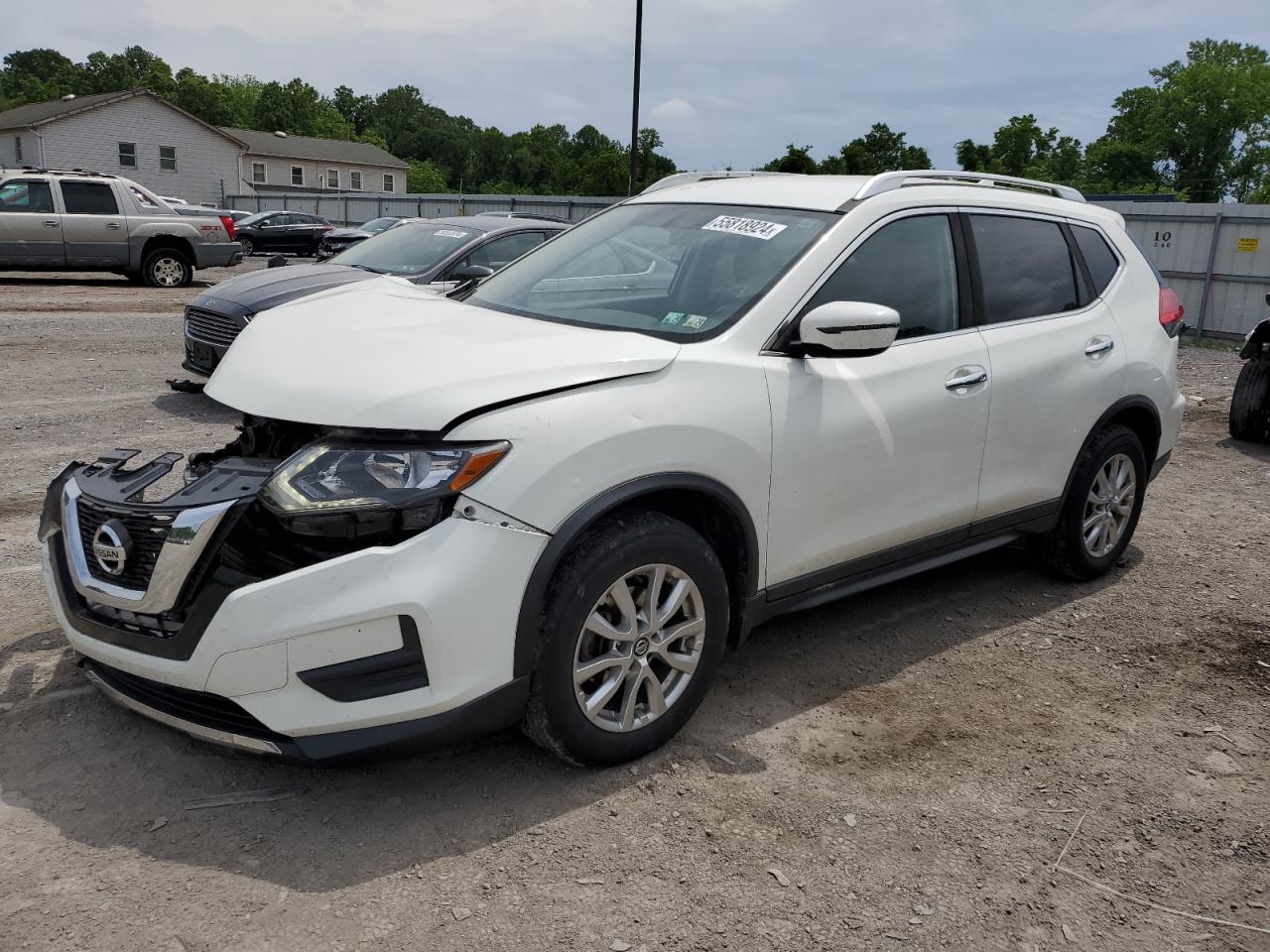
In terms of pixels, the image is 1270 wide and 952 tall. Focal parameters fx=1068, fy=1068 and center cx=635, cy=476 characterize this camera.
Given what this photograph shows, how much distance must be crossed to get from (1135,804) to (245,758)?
281 centimetres

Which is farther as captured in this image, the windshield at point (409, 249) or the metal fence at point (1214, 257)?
the metal fence at point (1214, 257)

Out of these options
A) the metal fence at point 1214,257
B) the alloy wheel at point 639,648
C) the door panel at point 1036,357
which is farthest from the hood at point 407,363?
the metal fence at point 1214,257

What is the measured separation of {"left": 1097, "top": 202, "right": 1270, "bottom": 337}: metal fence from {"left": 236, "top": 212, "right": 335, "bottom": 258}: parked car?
22269mm

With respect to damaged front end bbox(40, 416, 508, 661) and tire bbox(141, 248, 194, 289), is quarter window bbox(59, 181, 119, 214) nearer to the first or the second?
tire bbox(141, 248, 194, 289)

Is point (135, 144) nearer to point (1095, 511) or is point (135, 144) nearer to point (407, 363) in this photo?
point (1095, 511)

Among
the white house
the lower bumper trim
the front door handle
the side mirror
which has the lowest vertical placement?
the lower bumper trim

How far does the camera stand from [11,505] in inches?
226

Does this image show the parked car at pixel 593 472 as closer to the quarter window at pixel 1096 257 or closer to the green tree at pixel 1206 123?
the quarter window at pixel 1096 257

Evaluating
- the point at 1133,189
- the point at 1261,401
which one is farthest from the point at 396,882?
the point at 1133,189

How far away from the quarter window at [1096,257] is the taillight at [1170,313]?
377 mm

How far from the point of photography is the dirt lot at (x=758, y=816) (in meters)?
2.71

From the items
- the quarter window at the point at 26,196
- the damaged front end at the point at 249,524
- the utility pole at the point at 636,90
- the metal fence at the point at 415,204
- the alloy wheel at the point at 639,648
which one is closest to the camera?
the damaged front end at the point at 249,524

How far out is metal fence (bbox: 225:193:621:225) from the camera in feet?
103

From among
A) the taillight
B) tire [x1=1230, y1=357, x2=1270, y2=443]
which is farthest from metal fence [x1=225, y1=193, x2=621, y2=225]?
the taillight
